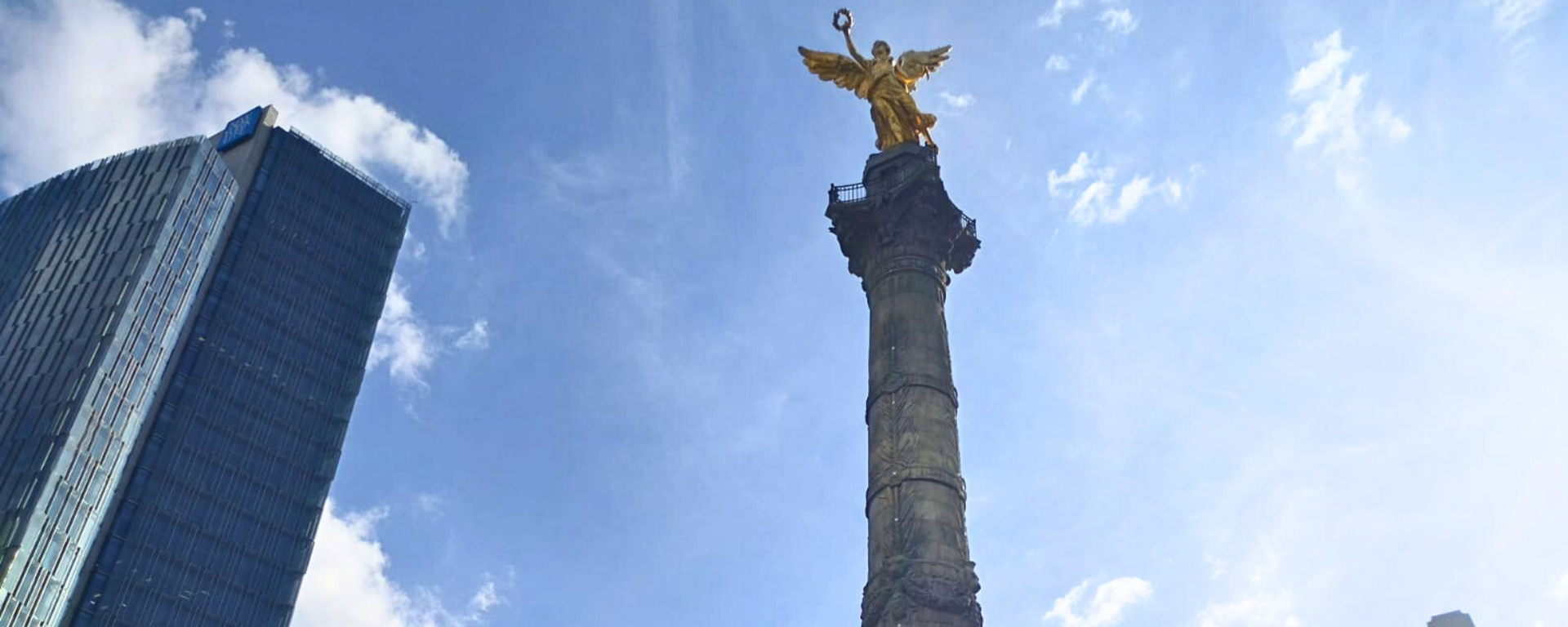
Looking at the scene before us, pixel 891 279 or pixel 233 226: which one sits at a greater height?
pixel 233 226

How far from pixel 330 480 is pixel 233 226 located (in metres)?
19.4

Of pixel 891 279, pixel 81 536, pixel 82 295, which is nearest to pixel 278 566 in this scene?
pixel 81 536

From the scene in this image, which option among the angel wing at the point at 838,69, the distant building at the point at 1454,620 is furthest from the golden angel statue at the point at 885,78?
the distant building at the point at 1454,620

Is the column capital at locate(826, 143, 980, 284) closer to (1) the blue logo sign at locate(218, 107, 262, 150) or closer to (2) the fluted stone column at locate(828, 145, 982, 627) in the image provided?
(2) the fluted stone column at locate(828, 145, 982, 627)

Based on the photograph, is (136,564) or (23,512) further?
(136,564)

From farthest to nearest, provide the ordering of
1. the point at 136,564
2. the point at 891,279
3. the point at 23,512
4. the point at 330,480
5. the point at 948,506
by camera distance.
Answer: the point at 330,480 < the point at 136,564 < the point at 23,512 < the point at 891,279 < the point at 948,506

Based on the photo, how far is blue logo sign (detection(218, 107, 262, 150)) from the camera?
3967 inches

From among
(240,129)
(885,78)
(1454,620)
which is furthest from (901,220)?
(240,129)

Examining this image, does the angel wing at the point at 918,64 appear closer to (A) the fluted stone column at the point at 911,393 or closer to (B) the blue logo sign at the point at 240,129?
(A) the fluted stone column at the point at 911,393

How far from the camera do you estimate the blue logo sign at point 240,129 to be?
331ft

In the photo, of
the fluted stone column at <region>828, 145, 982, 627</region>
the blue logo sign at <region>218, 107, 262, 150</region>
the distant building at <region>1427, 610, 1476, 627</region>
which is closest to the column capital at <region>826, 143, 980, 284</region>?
the fluted stone column at <region>828, 145, 982, 627</region>

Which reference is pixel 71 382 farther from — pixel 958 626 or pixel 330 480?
pixel 958 626

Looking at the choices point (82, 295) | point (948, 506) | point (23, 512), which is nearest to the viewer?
point (948, 506)

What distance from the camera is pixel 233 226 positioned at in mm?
94312
